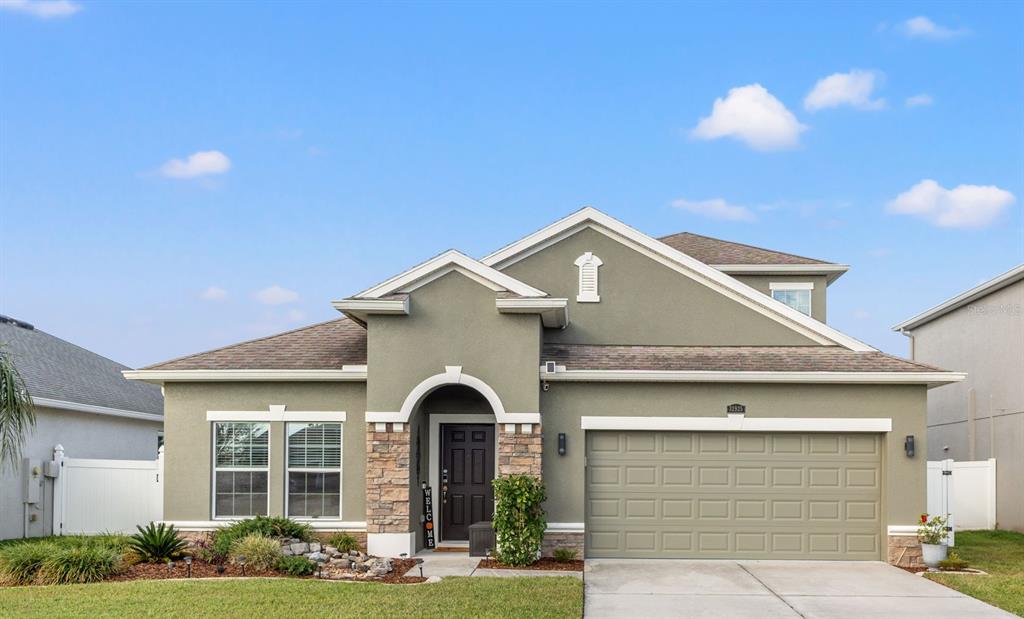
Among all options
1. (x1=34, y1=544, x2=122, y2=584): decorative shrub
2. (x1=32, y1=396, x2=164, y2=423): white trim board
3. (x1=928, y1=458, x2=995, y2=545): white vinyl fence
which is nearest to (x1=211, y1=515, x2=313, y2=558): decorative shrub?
(x1=34, y1=544, x2=122, y2=584): decorative shrub

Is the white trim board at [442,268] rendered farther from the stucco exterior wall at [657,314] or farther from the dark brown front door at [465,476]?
the dark brown front door at [465,476]

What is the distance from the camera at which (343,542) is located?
15531 millimetres

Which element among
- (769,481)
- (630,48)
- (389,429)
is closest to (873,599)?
(769,481)

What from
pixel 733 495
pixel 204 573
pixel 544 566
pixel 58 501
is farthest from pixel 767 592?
pixel 58 501

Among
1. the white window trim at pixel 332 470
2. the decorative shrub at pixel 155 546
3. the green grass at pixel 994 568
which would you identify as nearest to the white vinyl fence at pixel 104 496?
the white window trim at pixel 332 470

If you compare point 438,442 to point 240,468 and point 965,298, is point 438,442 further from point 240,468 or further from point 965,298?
point 965,298

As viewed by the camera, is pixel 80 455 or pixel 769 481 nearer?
pixel 769 481

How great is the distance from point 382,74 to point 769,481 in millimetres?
10792

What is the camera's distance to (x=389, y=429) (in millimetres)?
15344

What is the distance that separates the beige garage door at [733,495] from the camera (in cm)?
1573

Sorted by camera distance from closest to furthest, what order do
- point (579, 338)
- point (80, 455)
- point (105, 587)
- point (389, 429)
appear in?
point (105, 587)
point (389, 429)
point (579, 338)
point (80, 455)

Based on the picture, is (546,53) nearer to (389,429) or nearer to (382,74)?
(382,74)

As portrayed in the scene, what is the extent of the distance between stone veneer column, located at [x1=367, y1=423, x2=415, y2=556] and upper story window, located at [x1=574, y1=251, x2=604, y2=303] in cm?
413

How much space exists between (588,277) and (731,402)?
3.41 metres
